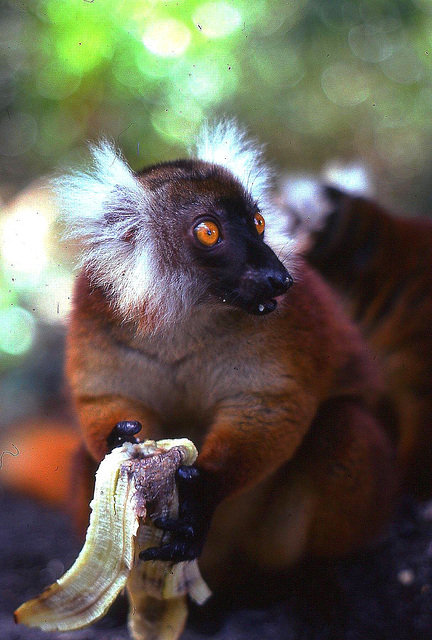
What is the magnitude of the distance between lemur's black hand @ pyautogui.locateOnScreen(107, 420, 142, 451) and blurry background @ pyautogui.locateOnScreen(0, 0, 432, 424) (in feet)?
1.23

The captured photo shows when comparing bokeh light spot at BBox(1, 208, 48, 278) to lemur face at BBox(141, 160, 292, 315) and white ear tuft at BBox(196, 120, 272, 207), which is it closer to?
lemur face at BBox(141, 160, 292, 315)

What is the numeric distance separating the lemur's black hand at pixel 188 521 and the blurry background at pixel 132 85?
553 mm

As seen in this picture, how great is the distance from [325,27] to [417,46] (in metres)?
0.36

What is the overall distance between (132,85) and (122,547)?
119 centimetres

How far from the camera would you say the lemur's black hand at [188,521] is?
124 centimetres

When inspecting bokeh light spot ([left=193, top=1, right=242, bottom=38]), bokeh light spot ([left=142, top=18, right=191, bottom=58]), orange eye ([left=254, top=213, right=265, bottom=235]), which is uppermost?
bokeh light spot ([left=193, top=1, right=242, bottom=38])

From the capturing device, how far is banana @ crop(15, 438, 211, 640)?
3.69ft

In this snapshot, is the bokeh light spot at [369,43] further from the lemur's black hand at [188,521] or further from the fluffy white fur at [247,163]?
the lemur's black hand at [188,521]

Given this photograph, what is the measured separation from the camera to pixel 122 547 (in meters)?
1.12

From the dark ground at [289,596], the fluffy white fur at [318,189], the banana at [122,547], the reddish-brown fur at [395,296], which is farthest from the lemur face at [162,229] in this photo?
the reddish-brown fur at [395,296]

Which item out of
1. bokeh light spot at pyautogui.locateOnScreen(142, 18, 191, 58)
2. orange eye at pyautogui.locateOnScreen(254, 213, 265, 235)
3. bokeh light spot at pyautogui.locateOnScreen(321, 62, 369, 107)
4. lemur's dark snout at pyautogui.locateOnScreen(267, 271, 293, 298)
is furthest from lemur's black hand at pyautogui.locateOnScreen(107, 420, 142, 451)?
bokeh light spot at pyautogui.locateOnScreen(321, 62, 369, 107)

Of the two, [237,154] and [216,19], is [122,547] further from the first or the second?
[216,19]

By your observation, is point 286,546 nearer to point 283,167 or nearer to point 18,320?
point 18,320

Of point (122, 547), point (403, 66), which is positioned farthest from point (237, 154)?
point (122, 547)
